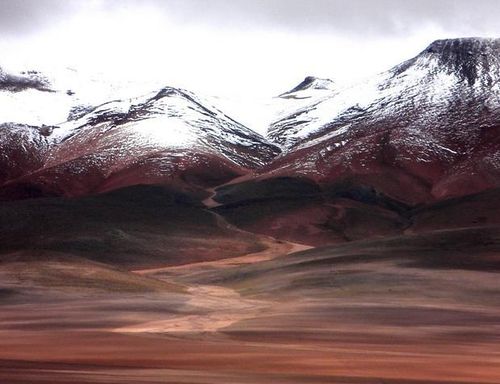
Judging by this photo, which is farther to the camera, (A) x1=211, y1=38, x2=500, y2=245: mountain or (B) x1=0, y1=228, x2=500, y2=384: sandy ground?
(A) x1=211, y1=38, x2=500, y2=245: mountain

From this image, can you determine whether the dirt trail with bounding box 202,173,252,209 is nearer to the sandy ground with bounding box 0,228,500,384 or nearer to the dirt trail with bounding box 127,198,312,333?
the dirt trail with bounding box 127,198,312,333

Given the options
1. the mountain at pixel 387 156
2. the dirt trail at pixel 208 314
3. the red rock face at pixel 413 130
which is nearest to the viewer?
the dirt trail at pixel 208 314

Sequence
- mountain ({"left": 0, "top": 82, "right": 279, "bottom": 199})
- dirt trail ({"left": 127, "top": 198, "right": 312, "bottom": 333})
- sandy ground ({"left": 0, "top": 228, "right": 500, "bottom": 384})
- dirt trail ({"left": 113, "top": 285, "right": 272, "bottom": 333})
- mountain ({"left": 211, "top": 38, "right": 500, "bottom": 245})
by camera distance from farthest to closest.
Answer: mountain ({"left": 0, "top": 82, "right": 279, "bottom": 199}) < mountain ({"left": 211, "top": 38, "right": 500, "bottom": 245}) < dirt trail ({"left": 127, "top": 198, "right": 312, "bottom": 333}) < dirt trail ({"left": 113, "top": 285, "right": 272, "bottom": 333}) < sandy ground ({"left": 0, "top": 228, "right": 500, "bottom": 384})

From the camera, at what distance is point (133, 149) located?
156m

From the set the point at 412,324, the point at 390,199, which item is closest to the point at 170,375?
the point at 412,324

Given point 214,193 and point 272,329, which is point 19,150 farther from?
point 272,329

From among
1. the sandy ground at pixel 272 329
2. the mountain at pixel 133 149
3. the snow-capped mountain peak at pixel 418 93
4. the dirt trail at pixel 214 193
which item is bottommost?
the sandy ground at pixel 272 329

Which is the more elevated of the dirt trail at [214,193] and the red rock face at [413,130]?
the red rock face at [413,130]

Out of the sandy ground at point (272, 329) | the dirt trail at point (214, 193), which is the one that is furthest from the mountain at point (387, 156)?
the sandy ground at point (272, 329)

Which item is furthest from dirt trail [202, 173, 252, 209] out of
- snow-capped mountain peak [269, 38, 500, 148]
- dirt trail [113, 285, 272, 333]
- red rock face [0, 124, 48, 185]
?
dirt trail [113, 285, 272, 333]

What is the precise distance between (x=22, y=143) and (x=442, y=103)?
7113 centimetres

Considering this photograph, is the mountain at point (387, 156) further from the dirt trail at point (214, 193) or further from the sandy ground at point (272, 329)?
the sandy ground at point (272, 329)

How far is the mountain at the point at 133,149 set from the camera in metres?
142

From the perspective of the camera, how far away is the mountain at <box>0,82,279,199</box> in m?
142
